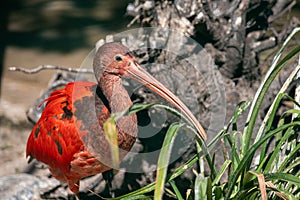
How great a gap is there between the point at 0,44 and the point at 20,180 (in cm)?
218

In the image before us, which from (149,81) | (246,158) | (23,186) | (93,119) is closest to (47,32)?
(23,186)

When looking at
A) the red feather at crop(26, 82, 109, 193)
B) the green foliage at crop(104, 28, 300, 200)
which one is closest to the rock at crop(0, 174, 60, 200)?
the red feather at crop(26, 82, 109, 193)

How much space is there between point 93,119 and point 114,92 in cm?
17

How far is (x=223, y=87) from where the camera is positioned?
12.6 feet

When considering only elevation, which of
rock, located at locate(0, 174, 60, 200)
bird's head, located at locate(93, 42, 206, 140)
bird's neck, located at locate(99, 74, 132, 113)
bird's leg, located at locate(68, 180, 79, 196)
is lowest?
rock, located at locate(0, 174, 60, 200)

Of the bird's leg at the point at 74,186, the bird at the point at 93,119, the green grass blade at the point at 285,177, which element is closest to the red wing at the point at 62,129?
the bird at the point at 93,119

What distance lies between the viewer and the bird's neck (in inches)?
138

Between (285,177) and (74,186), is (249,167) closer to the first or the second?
(285,177)

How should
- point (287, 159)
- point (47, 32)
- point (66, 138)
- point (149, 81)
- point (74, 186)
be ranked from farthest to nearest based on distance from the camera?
point (47, 32) < point (74, 186) < point (66, 138) < point (149, 81) < point (287, 159)

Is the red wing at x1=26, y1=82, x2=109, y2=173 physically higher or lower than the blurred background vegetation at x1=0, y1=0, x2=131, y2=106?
lower

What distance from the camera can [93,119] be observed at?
352cm

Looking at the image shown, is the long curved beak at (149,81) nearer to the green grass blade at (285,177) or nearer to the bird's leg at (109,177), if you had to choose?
the green grass blade at (285,177)

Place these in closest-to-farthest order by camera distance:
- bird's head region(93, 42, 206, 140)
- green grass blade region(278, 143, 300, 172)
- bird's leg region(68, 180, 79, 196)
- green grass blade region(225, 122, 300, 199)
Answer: green grass blade region(225, 122, 300, 199) < green grass blade region(278, 143, 300, 172) < bird's head region(93, 42, 206, 140) < bird's leg region(68, 180, 79, 196)

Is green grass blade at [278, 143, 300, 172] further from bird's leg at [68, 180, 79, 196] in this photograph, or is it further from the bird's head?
bird's leg at [68, 180, 79, 196]
